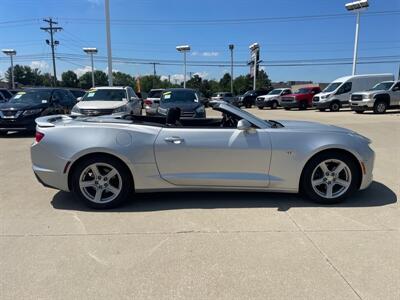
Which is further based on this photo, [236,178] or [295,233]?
[236,178]

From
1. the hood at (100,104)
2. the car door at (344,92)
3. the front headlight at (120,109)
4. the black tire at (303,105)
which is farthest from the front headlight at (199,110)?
the black tire at (303,105)

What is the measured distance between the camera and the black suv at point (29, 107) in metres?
11.2

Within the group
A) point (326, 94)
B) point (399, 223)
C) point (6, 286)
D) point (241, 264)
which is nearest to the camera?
point (6, 286)

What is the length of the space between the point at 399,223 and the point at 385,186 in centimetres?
163

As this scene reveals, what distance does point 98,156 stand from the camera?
4383 millimetres

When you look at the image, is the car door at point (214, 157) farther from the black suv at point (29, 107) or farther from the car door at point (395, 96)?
the car door at point (395, 96)

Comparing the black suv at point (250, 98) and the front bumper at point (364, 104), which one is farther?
the black suv at point (250, 98)

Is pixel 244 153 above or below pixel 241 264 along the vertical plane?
above

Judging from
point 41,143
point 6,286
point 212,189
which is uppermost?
point 41,143

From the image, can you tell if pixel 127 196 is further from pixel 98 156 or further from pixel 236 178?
pixel 236 178

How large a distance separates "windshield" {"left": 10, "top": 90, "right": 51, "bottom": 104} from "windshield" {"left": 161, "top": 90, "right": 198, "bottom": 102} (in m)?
4.28

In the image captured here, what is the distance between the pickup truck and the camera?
806 inches

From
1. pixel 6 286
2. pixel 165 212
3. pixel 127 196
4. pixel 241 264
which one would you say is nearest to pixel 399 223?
pixel 241 264

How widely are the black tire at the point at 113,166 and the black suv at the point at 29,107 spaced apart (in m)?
8.11
